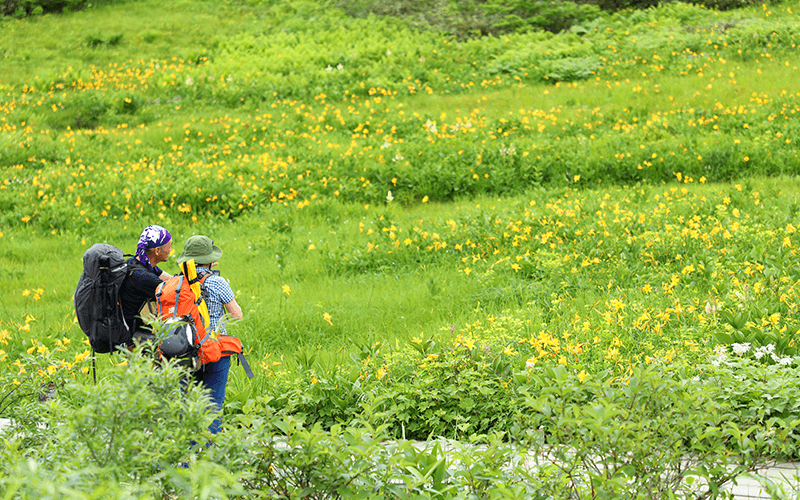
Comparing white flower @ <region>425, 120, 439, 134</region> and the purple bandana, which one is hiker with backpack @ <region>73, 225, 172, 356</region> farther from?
white flower @ <region>425, 120, 439, 134</region>

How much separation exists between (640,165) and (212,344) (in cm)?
872

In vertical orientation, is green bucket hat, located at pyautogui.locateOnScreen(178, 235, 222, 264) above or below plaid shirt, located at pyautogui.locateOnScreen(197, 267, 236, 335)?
above

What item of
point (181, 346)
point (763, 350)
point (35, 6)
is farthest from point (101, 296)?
point (35, 6)

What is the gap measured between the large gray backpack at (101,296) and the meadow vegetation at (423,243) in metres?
0.28

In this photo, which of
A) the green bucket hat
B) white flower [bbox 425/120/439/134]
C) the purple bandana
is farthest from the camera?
white flower [bbox 425/120/439/134]

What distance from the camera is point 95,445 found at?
Result: 7.04 ft

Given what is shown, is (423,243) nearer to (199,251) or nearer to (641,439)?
(199,251)

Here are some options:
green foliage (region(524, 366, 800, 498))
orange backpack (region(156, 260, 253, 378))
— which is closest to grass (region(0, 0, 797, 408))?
orange backpack (region(156, 260, 253, 378))

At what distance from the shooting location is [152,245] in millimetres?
4281

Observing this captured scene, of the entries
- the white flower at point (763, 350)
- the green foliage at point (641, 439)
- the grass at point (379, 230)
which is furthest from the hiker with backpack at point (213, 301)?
the white flower at point (763, 350)

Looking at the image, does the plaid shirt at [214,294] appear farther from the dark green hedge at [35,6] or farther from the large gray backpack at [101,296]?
the dark green hedge at [35,6]

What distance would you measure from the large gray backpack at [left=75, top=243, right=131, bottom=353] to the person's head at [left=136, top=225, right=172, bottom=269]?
0.20 meters

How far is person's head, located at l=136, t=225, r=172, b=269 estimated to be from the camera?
14.0 feet

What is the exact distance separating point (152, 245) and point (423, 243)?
14.1ft
